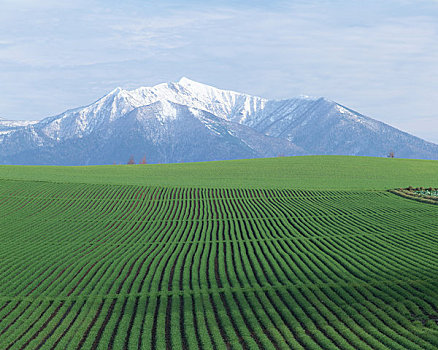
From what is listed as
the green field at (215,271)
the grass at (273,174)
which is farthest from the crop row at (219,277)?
the grass at (273,174)

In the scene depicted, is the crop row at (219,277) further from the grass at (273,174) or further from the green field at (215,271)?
the grass at (273,174)

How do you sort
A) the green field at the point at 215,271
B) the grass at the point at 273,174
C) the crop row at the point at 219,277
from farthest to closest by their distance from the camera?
the grass at the point at 273,174 < the green field at the point at 215,271 < the crop row at the point at 219,277

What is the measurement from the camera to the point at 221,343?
18.9 metres

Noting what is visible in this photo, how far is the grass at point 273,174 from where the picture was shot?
7606 cm

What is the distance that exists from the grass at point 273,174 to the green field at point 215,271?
12913 millimetres

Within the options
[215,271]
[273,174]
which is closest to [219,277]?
[215,271]

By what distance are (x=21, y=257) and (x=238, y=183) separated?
46.8 meters

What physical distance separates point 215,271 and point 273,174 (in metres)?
63.8

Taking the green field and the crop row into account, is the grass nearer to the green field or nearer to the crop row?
the green field

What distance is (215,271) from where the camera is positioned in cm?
2972

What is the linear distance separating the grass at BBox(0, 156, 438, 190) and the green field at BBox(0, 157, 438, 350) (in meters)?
12.9

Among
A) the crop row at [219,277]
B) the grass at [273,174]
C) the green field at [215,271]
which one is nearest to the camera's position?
the crop row at [219,277]

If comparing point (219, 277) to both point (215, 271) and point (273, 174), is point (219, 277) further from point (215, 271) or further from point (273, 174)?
point (273, 174)

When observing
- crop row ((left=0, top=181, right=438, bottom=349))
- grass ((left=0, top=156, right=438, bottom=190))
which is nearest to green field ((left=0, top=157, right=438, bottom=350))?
crop row ((left=0, top=181, right=438, bottom=349))
